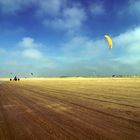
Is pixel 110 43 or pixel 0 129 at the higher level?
pixel 110 43

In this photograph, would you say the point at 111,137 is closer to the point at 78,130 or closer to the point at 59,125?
the point at 78,130

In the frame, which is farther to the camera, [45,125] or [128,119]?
[128,119]

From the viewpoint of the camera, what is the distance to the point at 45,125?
6406 millimetres

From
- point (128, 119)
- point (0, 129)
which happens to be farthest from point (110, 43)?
point (0, 129)

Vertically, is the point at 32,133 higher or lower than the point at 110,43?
lower

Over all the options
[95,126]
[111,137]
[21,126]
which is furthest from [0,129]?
[111,137]

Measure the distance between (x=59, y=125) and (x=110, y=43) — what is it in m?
21.3

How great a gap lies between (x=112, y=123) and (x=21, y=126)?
270 cm

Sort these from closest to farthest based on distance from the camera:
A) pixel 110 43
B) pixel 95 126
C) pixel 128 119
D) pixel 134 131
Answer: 1. pixel 134 131
2. pixel 95 126
3. pixel 128 119
4. pixel 110 43

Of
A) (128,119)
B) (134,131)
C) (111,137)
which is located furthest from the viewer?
(128,119)

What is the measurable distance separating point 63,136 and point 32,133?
91 centimetres

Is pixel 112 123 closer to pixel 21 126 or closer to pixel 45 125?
pixel 45 125

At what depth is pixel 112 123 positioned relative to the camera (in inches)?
251

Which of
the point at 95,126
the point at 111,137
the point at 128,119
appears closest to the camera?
the point at 111,137
